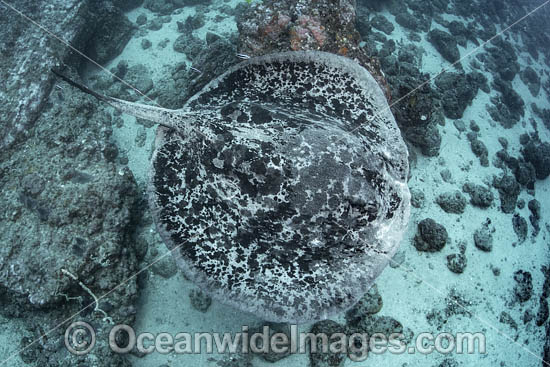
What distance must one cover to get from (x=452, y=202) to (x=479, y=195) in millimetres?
712

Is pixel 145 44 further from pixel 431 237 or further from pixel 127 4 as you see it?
pixel 431 237

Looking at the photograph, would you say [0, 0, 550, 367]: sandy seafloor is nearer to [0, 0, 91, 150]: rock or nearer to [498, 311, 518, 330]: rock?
[498, 311, 518, 330]: rock

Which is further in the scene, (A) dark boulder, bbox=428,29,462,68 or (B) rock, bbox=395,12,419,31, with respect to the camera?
(B) rock, bbox=395,12,419,31

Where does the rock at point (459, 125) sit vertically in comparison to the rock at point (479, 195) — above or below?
above

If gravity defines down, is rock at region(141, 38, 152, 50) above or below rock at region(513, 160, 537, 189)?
below

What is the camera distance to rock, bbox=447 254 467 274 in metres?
5.24

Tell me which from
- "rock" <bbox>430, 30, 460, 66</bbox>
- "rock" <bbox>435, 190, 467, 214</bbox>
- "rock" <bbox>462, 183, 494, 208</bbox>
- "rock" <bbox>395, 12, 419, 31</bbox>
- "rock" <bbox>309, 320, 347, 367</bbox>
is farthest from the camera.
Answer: "rock" <bbox>395, 12, 419, 31</bbox>

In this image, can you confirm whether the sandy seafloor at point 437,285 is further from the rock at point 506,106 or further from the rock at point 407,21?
the rock at point 407,21

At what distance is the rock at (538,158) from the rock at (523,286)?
10.2 feet

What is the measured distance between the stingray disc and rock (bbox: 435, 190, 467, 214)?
2571mm

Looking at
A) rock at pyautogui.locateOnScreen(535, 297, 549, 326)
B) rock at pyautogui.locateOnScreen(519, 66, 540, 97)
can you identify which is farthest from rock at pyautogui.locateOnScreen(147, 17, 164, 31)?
rock at pyautogui.locateOnScreen(519, 66, 540, 97)

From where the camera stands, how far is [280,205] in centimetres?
337

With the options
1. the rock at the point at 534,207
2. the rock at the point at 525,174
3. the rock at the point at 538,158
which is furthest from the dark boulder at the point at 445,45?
the rock at the point at 534,207

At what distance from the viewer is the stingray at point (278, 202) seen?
328cm
